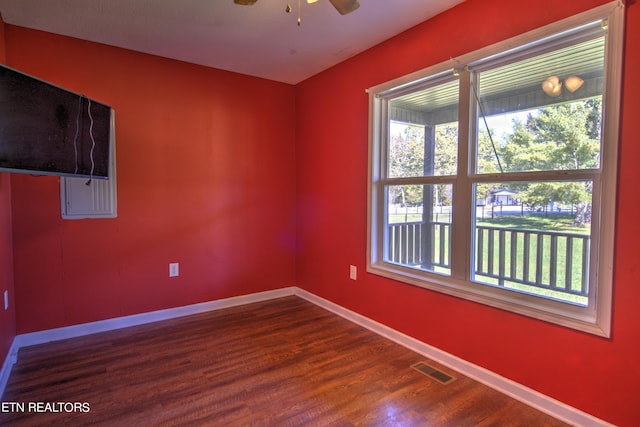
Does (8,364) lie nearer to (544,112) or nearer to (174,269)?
(174,269)

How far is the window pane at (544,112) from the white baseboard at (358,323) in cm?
128

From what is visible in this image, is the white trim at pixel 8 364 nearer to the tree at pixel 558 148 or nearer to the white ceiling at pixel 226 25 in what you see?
the white ceiling at pixel 226 25

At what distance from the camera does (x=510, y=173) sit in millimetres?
2057

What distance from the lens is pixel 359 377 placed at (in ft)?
7.17

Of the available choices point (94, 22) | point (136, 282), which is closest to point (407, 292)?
point (136, 282)

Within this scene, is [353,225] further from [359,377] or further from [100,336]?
[100,336]

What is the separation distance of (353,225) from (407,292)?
82 centimetres

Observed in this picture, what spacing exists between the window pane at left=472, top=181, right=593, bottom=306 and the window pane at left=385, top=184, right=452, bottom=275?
279 millimetres

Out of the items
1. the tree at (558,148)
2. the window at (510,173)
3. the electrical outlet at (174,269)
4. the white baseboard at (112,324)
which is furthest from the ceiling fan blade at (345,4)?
the white baseboard at (112,324)

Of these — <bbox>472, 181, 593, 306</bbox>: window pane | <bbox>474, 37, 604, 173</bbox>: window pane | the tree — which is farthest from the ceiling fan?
<bbox>472, 181, 593, 306</bbox>: window pane

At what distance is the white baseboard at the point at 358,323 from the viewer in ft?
5.95

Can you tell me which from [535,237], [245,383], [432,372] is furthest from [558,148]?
[245,383]

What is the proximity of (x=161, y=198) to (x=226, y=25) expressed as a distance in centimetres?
161

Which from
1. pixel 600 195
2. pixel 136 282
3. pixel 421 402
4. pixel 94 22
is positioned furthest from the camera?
pixel 136 282
